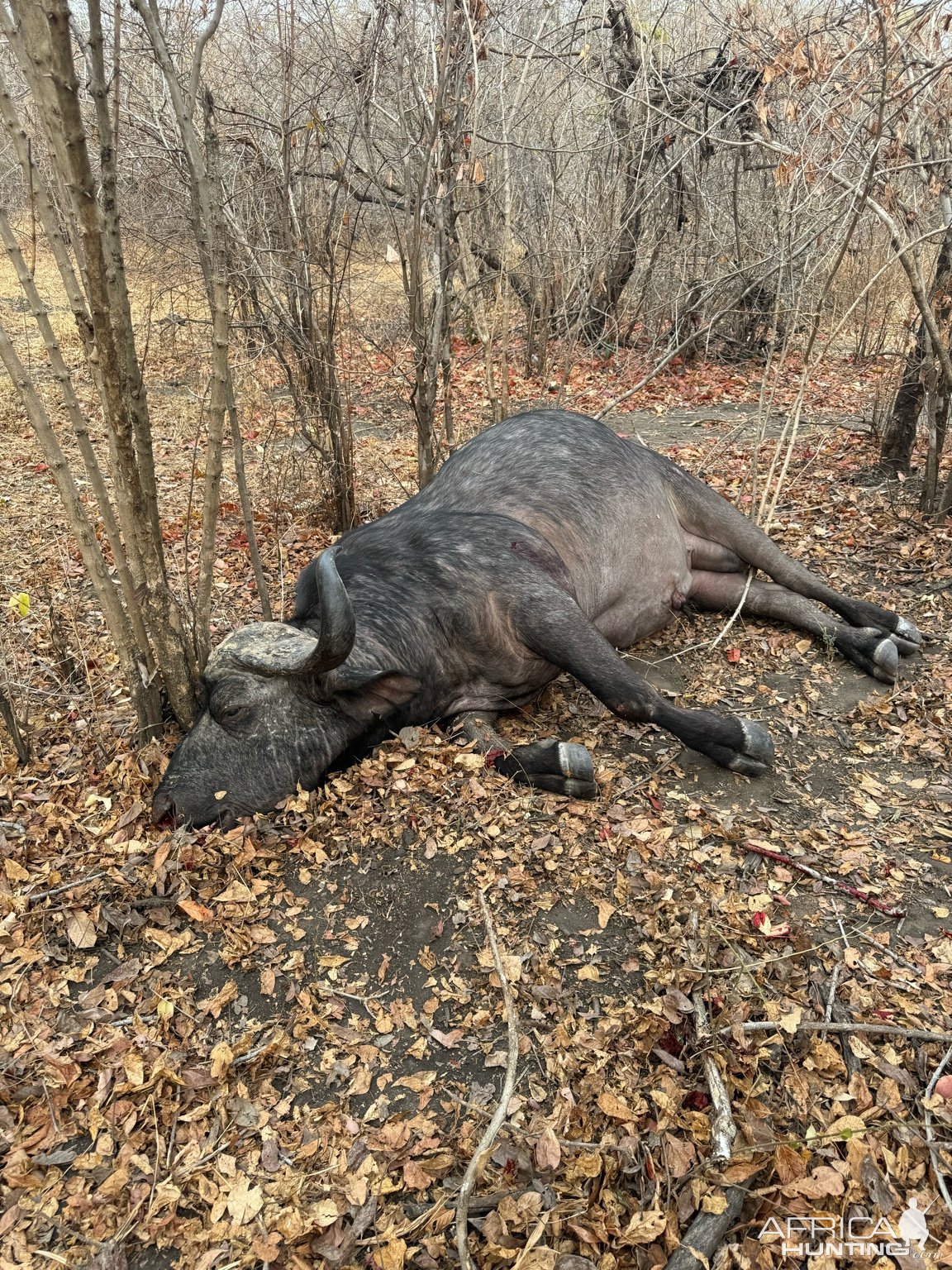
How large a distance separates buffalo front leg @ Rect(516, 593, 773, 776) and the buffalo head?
2.32 ft

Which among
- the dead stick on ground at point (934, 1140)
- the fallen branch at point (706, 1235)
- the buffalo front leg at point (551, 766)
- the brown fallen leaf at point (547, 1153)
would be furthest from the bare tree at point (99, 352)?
the dead stick on ground at point (934, 1140)

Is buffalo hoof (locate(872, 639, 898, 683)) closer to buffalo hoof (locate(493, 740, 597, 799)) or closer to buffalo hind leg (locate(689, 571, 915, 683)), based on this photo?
buffalo hind leg (locate(689, 571, 915, 683))

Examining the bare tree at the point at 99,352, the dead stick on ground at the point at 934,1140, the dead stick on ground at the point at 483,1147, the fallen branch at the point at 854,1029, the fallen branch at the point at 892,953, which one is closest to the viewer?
the dead stick on ground at the point at 483,1147

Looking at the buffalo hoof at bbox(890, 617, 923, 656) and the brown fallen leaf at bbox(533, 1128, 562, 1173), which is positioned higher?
the buffalo hoof at bbox(890, 617, 923, 656)

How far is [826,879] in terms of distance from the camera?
319 cm

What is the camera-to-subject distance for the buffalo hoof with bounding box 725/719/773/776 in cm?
380

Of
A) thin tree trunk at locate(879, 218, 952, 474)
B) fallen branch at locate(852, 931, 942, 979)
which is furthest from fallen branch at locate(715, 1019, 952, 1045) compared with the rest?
thin tree trunk at locate(879, 218, 952, 474)

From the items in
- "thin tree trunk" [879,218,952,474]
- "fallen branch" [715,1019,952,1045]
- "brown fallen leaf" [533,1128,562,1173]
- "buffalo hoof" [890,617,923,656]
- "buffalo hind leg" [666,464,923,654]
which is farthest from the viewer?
"thin tree trunk" [879,218,952,474]

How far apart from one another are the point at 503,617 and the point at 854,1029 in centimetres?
230

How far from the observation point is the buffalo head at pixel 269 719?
11.3 feet

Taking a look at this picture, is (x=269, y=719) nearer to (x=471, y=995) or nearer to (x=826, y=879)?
(x=471, y=995)

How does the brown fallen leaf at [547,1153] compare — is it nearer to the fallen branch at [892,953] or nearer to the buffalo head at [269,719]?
the fallen branch at [892,953]

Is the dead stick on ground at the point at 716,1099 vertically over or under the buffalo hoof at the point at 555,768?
under

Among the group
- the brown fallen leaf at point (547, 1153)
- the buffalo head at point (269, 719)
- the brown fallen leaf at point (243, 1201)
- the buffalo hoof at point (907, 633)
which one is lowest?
the brown fallen leaf at point (243, 1201)
